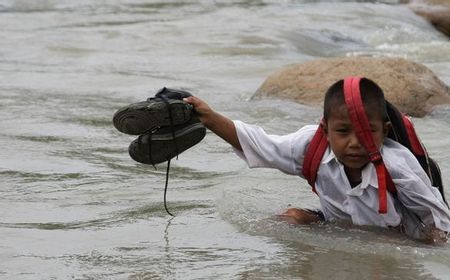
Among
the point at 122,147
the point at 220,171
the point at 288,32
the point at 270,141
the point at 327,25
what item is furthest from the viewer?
the point at 327,25

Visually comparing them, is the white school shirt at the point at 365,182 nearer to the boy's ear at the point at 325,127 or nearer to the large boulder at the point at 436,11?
the boy's ear at the point at 325,127

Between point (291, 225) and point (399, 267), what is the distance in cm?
85

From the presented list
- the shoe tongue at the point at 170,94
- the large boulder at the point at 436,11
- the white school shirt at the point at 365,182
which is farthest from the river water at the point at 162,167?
the large boulder at the point at 436,11

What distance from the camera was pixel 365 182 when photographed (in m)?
4.86

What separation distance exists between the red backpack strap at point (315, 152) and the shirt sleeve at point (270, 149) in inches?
1.3

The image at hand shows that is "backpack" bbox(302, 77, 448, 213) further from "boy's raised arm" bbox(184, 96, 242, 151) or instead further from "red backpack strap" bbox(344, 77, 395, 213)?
"boy's raised arm" bbox(184, 96, 242, 151)

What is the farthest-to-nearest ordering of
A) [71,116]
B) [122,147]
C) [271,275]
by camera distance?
[71,116]
[122,147]
[271,275]

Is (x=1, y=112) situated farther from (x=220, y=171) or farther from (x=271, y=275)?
(x=271, y=275)

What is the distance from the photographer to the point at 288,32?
52.6ft

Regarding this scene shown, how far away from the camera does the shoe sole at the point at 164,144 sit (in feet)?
15.9

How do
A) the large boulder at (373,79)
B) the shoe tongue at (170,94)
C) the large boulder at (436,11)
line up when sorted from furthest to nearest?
the large boulder at (436,11) → the large boulder at (373,79) → the shoe tongue at (170,94)

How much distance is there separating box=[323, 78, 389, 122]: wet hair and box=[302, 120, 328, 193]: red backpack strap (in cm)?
15

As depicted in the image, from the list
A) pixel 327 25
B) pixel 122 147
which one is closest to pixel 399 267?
pixel 122 147

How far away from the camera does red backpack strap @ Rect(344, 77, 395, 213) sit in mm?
4703
